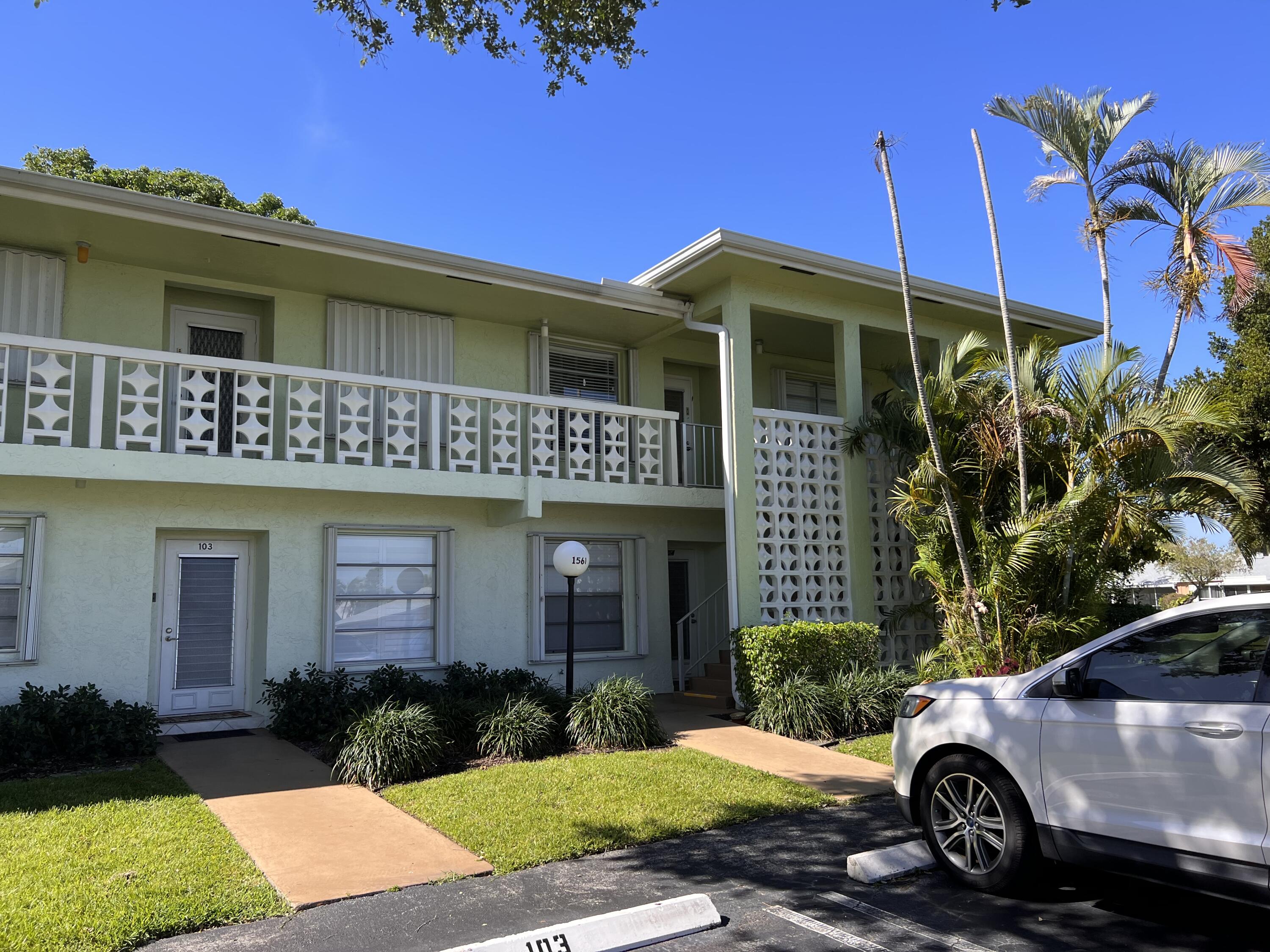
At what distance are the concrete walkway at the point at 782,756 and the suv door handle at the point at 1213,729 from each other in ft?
9.88

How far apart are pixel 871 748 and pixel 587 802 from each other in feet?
11.6

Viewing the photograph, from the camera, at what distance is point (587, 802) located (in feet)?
23.0

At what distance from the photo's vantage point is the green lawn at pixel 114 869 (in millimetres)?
4570

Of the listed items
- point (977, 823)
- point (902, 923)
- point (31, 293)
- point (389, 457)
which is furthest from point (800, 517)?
point (31, 293)

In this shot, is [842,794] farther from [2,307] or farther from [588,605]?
[2,307]

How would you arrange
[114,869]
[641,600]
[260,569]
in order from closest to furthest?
[114,869]
[260,569]
[641,600]

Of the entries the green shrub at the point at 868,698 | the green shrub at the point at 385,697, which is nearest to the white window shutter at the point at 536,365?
the green shrub at the point at 385,697

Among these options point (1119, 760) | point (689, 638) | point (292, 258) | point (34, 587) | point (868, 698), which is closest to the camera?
point (1119, 760)

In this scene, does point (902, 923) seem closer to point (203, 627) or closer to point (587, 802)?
point (587, 802)

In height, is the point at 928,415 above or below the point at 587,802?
above

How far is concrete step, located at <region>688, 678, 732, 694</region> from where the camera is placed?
11984 millimetres

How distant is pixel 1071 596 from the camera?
35.9 feet

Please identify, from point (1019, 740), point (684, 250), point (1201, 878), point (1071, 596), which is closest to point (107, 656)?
point (684, 250)

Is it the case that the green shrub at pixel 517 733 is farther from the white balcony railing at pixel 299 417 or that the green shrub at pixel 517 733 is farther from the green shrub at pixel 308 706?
the white balcony railing at pixel 299 417
